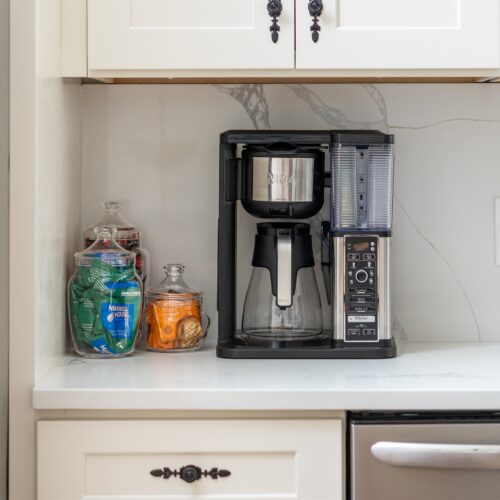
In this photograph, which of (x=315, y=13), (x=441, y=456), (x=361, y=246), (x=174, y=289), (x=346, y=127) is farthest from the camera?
(x=346, y=127)

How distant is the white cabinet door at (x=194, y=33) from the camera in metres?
1.82

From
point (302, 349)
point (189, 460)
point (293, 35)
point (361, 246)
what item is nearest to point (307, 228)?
point (361, 246)

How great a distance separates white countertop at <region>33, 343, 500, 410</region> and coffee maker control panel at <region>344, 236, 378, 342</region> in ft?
0.29

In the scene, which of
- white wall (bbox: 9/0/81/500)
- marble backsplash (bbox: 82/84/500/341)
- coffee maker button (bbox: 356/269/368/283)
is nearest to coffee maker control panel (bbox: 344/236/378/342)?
coffee maker button (bbox: 356/269/368/283)

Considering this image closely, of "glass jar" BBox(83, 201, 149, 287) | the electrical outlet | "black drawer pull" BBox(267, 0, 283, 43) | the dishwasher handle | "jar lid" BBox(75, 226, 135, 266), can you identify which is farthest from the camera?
the electrical outlet

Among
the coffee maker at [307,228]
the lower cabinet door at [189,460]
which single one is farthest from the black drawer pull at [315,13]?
the lower cabinet door at [189,460]

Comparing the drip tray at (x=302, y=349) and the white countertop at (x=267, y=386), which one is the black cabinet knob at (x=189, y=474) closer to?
the white countertop at (x=267, y=386)

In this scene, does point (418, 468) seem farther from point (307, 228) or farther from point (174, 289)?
point (174, 289)

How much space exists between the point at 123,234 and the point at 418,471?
0.83 m

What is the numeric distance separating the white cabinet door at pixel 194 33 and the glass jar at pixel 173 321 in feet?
1.58

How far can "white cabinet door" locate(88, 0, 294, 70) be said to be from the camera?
1.82m

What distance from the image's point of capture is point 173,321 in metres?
1.97

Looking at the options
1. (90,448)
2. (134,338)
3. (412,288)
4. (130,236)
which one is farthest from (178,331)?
(412,288)

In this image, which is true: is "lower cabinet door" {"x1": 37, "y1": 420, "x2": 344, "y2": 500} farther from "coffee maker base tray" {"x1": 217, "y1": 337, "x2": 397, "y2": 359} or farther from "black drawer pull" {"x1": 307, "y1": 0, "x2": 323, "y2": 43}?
"black drawer pull" {"x1": 307, "y1": 0, "x2": 323, "y2": 43}
